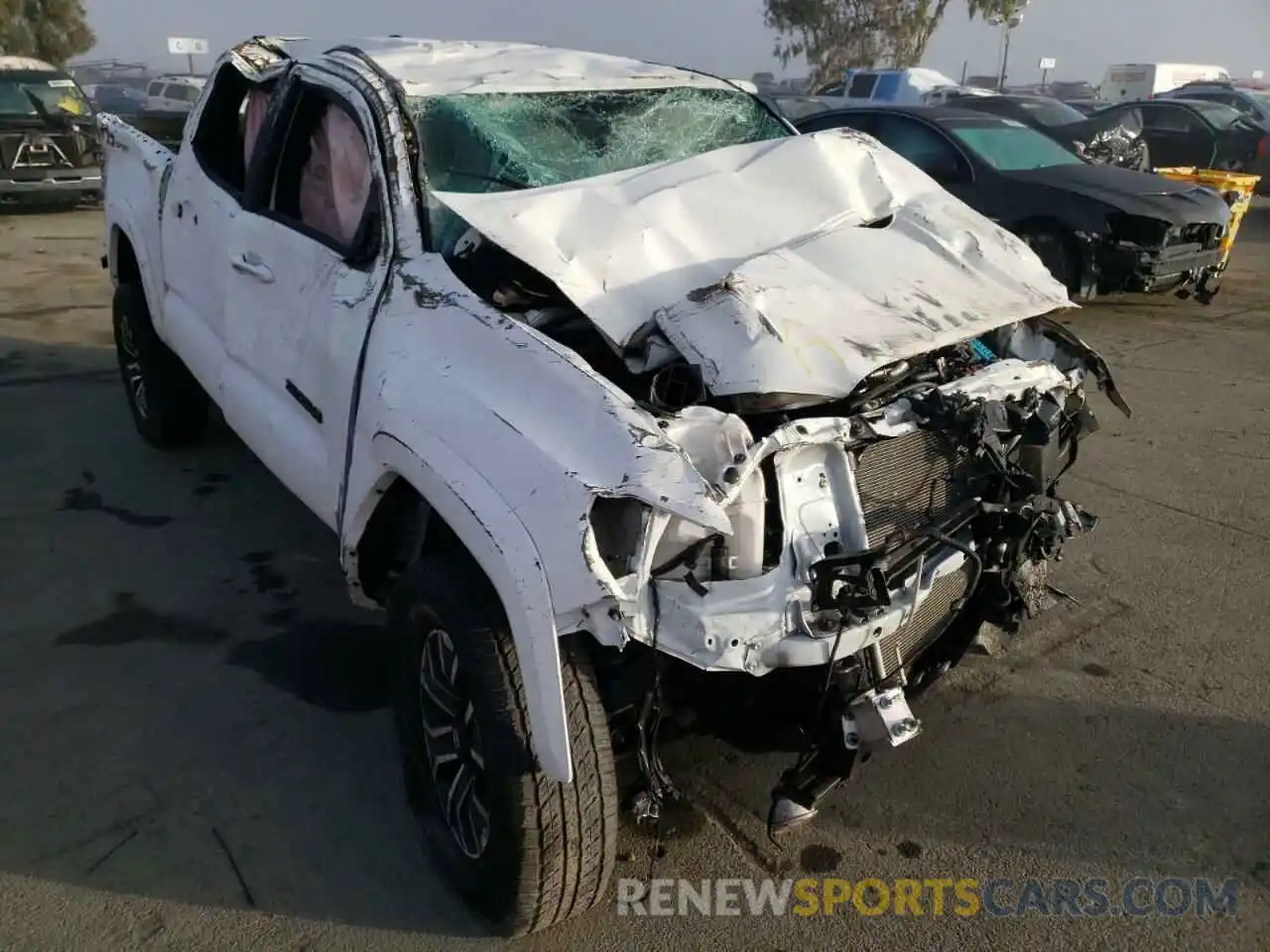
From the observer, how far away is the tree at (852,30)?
137 ft

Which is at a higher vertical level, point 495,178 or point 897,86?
point 495,178

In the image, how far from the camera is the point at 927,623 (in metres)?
2.80

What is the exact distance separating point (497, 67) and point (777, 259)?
1.44 m

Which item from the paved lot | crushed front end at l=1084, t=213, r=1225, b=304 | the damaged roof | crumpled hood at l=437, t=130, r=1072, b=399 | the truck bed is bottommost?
the paved lot

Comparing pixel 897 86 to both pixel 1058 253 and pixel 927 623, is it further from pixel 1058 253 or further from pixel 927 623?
pixel 927 623

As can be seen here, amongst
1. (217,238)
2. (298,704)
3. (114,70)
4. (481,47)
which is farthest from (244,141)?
(114,70)

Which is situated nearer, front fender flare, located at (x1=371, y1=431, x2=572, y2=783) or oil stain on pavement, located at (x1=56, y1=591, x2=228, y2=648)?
front fender flare, located at (x1=371, y1=431, x2=572, y2=783)

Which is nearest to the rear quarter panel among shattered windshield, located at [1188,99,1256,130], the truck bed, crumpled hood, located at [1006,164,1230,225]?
the truck bed

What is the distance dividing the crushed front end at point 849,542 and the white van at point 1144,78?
32292mm

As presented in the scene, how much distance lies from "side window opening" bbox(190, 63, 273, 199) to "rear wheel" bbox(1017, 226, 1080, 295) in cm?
640

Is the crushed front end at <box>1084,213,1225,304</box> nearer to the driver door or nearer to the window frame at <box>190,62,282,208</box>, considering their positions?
the window frame at <box>190,62,282,208</box>

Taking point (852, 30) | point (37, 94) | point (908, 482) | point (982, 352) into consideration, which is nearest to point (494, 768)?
point (908, 482)

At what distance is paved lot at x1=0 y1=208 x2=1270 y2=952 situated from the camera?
2.57m

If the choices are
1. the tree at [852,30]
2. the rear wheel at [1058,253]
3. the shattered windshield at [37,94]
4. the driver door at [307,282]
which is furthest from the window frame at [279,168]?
the tree at [852,30]
